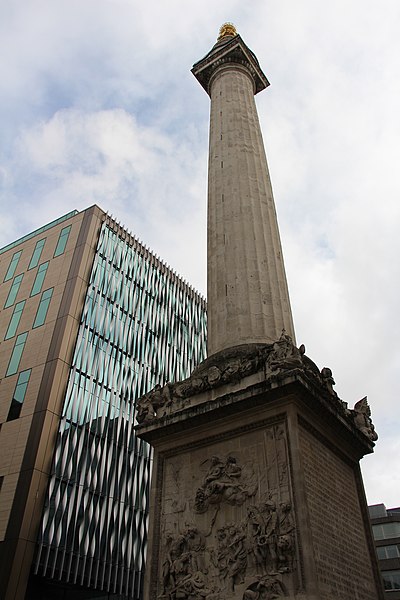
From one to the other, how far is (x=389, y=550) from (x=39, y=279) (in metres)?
42.5

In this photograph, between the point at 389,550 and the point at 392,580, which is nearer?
the point at 392,580

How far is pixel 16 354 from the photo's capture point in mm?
45344

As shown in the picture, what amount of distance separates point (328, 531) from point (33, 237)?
4982cm

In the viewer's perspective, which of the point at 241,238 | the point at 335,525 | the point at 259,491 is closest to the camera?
the point at 259,491

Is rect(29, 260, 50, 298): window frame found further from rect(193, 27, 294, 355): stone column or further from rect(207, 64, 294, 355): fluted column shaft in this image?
rect(207, 64, 294, 355): fluted column shaft

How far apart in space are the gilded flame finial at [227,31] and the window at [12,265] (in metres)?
34.9

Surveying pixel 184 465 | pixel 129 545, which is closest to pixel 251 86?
pixel 184 465

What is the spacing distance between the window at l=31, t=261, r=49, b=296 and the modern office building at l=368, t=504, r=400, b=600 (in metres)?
38.9

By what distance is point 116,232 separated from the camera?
54219 millimetres

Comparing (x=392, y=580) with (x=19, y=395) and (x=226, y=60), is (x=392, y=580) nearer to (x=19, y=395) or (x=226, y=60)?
(x=19, y=395)

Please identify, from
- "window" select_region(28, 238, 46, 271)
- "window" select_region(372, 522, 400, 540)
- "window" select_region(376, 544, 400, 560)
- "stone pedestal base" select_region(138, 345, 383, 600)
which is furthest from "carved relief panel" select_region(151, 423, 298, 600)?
"window" select_region(372, 522, 400, 540)

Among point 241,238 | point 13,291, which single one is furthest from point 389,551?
point 241,238

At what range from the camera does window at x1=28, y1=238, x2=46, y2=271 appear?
52431mm

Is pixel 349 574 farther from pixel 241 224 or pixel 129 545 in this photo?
pixel 129 545
